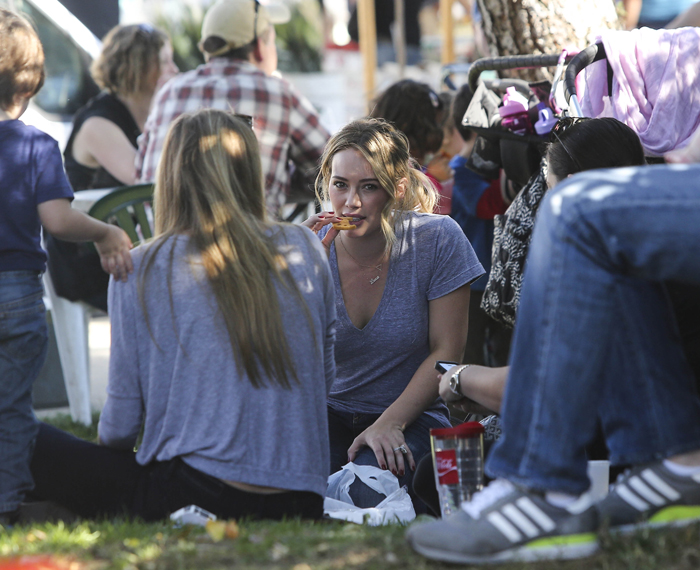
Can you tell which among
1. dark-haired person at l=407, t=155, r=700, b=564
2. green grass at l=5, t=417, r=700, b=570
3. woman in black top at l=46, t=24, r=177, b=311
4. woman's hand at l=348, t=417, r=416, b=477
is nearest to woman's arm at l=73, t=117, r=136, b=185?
woman in black top at l=46, t=24, r=177, b=311

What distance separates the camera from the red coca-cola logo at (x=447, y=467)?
7.72ft

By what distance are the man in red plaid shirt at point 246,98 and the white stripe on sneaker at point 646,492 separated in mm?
2975

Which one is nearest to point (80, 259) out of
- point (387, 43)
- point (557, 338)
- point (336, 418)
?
point (336, 418)

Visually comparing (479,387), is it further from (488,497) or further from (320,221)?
(320,221)

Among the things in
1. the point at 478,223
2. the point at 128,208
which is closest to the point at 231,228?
the point at 128,208

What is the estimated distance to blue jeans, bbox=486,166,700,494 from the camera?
5.54 feet

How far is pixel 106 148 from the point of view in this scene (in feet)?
16.5

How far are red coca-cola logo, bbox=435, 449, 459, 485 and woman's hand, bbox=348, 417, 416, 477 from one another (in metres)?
0.46

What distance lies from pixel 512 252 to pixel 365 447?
0.90 meters

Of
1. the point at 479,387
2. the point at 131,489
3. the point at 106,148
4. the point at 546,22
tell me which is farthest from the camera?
the point at 106,148

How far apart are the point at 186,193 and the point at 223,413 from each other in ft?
2.00

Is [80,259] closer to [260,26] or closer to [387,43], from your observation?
[260,26]

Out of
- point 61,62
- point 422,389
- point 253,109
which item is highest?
point 61,62

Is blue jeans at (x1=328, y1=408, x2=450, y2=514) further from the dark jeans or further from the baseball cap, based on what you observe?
the baseball cap
